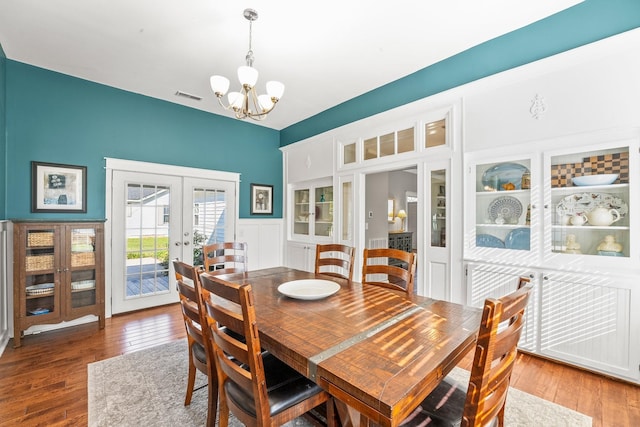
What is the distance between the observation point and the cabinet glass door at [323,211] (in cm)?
481

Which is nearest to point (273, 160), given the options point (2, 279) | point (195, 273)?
point (2, 279)

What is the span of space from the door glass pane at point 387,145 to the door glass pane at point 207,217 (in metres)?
2.74

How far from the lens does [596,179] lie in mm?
2377

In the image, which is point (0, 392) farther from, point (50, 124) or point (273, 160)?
point (273, 160)

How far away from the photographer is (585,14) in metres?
2.34

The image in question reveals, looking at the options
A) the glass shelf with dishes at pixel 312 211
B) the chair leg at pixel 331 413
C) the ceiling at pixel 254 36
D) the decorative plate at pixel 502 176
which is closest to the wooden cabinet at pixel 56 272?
the ceiling at pixel 254 36

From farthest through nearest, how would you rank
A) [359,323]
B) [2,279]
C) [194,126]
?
1. [194,126]
2. [2,279]
3. [359,323]

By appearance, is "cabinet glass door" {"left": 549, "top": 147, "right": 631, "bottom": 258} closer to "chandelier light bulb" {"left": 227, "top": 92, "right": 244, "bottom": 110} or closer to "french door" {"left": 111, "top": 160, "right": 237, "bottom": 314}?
"chandelier light bulb" {"left": 227, "top": 92, "right": 244, "bottom": 110}

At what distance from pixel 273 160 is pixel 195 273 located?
14.2 ft

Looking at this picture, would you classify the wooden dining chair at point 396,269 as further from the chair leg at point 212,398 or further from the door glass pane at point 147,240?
the door glass pane at point 147,240

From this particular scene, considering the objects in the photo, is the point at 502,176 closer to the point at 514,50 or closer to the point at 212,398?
the point at 514,50

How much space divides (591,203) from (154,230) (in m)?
5.07

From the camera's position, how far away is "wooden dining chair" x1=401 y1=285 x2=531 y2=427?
902 mm

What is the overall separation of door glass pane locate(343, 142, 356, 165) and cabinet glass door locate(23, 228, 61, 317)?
3725mm
